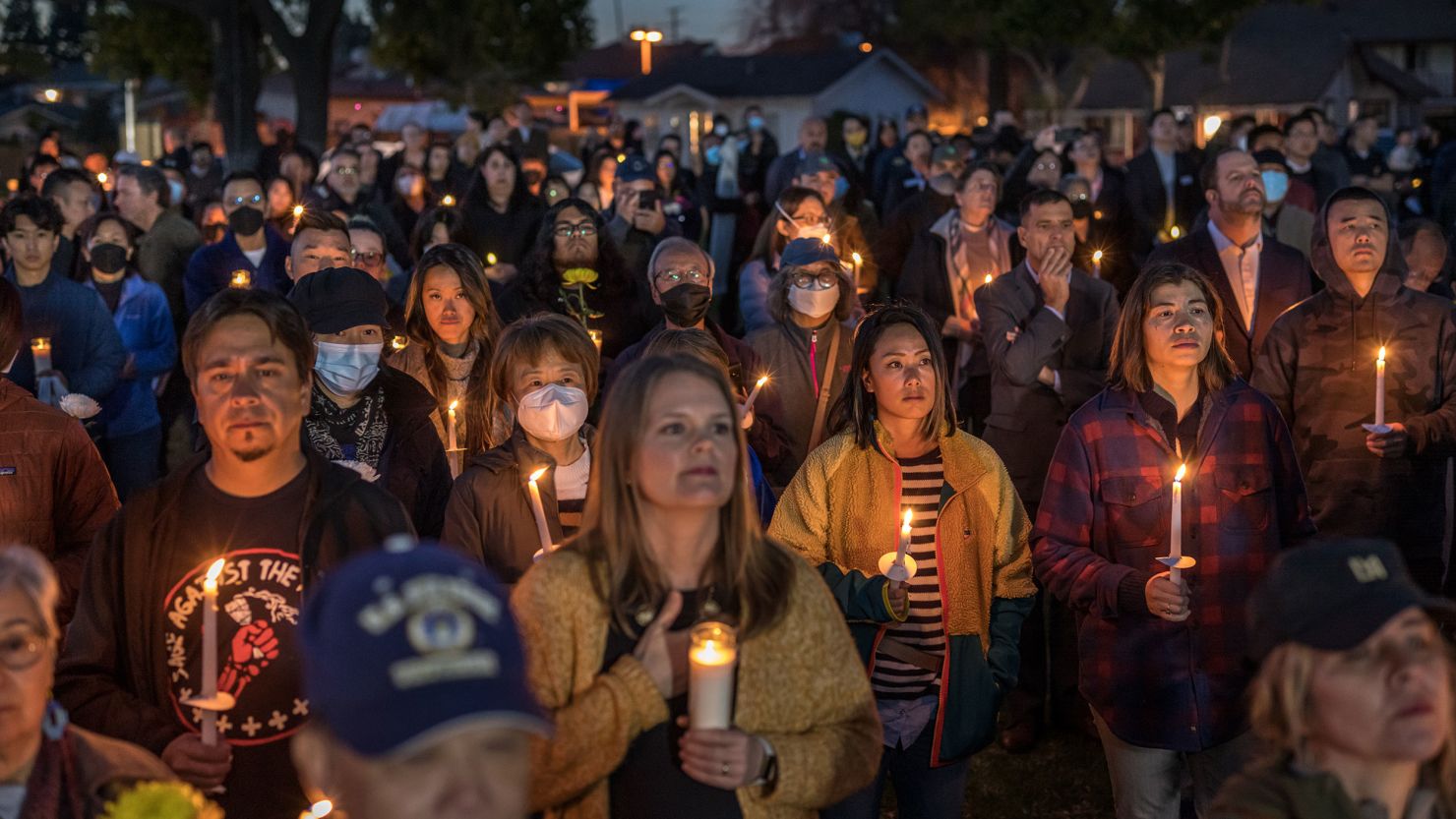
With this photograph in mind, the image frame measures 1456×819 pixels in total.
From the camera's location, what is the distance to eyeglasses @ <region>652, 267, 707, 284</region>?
698 cm

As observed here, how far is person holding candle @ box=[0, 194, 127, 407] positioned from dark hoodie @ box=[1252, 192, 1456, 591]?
201 inches

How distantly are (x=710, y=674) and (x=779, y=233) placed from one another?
6.36m

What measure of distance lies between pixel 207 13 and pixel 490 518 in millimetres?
29644

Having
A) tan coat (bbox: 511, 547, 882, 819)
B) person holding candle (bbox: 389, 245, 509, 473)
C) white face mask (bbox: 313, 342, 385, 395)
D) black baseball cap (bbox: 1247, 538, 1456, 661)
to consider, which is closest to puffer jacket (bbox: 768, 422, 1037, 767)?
tan coat (bbox: 511, 547, 882, 819)

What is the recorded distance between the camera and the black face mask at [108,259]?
880 centimetres

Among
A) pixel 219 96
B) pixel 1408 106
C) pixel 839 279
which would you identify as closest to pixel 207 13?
pixel 219 96

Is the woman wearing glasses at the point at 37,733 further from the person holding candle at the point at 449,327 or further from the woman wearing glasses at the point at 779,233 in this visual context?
the woman wearing glasses at the point at 779,233

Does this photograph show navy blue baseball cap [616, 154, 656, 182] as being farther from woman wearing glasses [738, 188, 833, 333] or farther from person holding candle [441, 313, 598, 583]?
person holding candle [441, 313, 598, 583]

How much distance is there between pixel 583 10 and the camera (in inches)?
1638

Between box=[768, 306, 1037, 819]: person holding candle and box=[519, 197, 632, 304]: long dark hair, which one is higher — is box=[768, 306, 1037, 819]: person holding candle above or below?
below

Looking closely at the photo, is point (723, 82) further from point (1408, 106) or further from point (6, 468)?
point (6, 468)

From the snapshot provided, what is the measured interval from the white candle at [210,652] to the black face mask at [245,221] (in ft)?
21.4

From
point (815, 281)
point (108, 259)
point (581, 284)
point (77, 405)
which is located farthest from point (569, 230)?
point (77, 405)

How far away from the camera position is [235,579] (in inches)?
144
